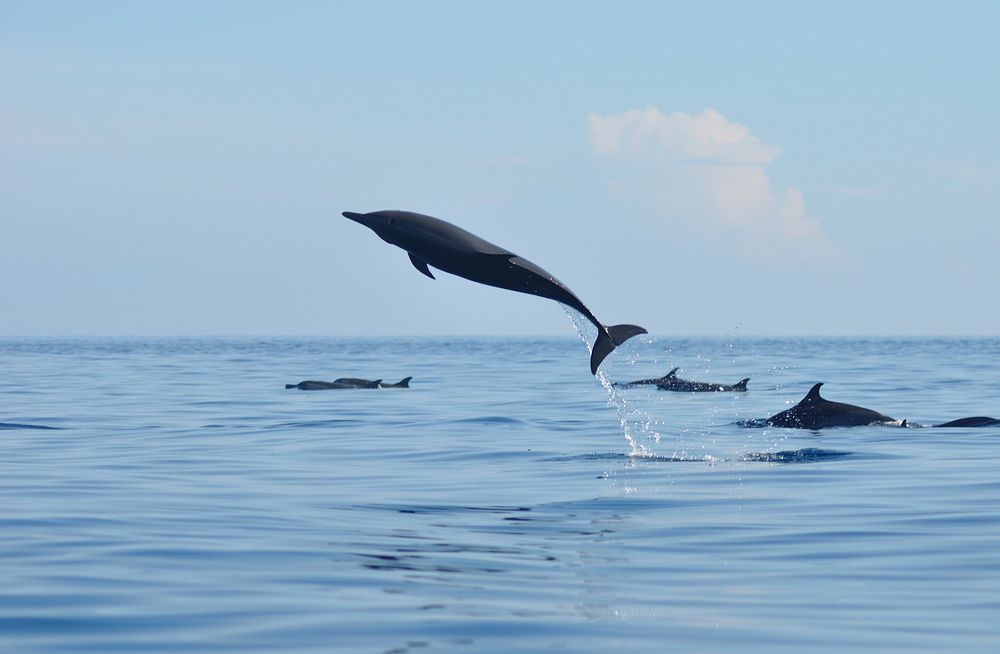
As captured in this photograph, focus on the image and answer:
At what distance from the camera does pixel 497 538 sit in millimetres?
10812

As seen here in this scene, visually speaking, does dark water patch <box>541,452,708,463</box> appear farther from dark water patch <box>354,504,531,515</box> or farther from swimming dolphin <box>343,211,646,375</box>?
swimming dolphin <box>343,211,646,375</box>

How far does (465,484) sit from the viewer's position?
14.8 metres

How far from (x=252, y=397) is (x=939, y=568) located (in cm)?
2476

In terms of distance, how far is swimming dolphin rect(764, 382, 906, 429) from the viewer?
21.5m

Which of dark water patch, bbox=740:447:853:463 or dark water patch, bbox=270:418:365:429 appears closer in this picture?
dark water patch, bbox=740:447:853:463

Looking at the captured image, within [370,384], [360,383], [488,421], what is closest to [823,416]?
[488,421]

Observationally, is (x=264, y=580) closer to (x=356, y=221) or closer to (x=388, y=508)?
(x=356, y=221)

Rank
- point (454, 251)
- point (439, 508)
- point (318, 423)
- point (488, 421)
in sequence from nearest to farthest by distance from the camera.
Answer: point (454, 251) < point (439, 508) < point (318, 423) < point (488, 421)

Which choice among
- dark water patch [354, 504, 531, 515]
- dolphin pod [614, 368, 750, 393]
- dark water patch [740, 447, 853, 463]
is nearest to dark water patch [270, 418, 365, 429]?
dark water patch [740, 447, 853, 463]

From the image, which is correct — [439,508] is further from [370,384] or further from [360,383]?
[360,383]

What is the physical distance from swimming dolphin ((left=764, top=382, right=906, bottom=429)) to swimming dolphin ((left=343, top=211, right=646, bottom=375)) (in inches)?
460

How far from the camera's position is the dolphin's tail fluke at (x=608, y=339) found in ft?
39.1

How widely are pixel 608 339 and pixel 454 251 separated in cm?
233

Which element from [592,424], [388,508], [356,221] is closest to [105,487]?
[388,508]
